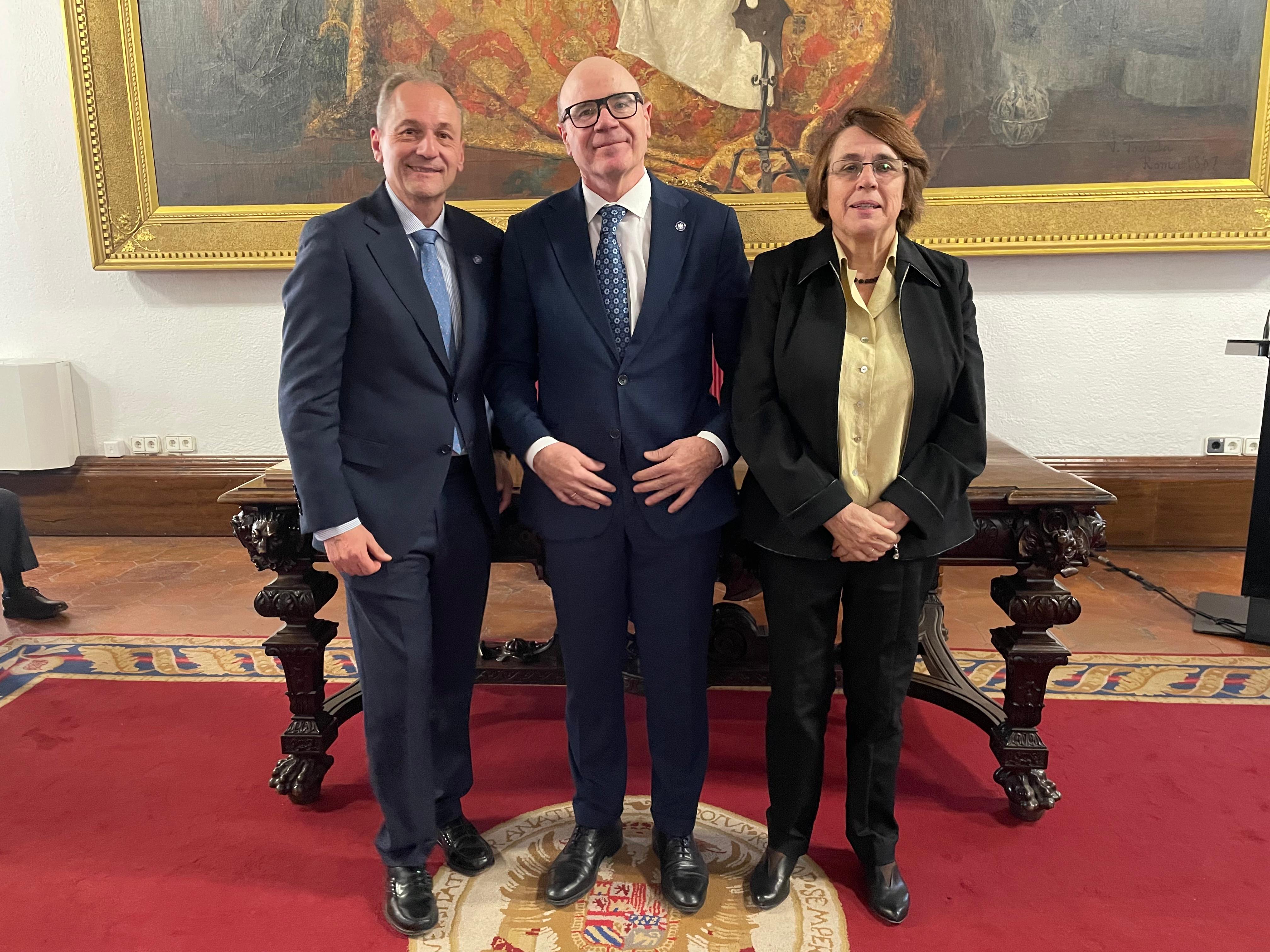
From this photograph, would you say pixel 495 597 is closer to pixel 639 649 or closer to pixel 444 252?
pixel 639 649

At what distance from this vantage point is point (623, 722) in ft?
7.30

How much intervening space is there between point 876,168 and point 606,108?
601mm

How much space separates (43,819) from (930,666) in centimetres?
292

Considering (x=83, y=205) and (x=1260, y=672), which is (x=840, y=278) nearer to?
(x=1260, y=672)

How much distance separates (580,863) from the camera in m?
2.26

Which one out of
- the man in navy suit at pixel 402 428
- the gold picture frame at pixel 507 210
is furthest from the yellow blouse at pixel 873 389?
the gold picture frame at pixel 507 210

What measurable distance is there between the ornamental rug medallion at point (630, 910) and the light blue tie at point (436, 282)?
1.15 metres

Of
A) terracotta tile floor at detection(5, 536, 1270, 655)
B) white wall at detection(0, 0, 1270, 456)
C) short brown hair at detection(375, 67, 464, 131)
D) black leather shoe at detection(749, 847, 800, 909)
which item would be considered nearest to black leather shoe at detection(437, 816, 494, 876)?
black leather shoe at detection(749, 847, 800, 909)

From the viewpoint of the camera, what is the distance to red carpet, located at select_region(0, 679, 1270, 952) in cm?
218

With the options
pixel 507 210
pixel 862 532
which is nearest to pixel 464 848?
pixel 862 532

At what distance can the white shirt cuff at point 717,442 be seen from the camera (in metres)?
2.07

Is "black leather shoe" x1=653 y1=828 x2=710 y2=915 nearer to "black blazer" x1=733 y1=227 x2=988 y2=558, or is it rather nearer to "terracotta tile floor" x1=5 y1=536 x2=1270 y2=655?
"black blazer" x1=733 y1=227 x2=988 y2=558

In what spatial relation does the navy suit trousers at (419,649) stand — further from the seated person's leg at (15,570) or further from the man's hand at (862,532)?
the seated person's leg at (15,570)

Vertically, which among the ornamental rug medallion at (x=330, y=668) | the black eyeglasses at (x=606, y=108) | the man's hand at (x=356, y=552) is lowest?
the ornamental rug medallion at (x=330, y=668)
